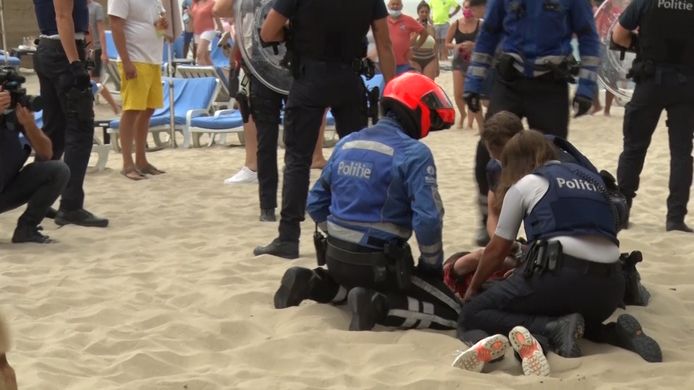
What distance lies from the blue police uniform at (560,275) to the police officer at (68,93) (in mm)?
3610

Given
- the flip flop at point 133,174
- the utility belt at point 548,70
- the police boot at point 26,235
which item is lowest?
the flip flop at point 133,174

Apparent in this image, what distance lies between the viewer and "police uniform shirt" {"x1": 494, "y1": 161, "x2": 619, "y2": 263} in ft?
14.6

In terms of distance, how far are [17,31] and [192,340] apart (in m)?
18.6

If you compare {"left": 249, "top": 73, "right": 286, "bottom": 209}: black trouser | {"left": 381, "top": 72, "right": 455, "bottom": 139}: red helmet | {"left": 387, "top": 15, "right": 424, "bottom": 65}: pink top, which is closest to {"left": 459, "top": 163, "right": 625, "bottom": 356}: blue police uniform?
{"left": 381, "top": 72, "right": 455, "bottom": 139}: red helmet

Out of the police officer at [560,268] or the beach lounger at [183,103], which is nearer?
the police officer at [560,268]

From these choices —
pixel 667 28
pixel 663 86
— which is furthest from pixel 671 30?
pixel 663 86

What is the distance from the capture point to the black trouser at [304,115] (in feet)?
20.5

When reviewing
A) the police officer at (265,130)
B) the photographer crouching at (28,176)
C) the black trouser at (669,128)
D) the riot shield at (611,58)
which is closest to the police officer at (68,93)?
the photographer crouching at (28,176)

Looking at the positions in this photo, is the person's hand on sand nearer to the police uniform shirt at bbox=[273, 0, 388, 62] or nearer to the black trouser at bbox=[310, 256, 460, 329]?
the police uniform shirt at bbox=[273, 0, 388, 62]

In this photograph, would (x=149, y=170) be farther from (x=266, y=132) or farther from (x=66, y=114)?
(x=266, y=132)

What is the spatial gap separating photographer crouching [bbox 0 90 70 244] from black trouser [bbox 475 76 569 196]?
8.27 feet

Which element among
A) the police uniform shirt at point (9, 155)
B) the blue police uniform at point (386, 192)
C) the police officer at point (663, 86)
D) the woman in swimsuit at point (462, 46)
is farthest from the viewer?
the woman in swimsuit at point (462, 46)

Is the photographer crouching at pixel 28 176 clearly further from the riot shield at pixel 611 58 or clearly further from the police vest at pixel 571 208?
the riot shield at pixel 611 58

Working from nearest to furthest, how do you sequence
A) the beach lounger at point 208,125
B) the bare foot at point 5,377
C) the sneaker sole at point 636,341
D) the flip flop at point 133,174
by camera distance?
the bare foot at point 5,377 < the sneaker sole at point 636,341 < the flip flop at point 133,174 < the beach lounger at point 208,125
